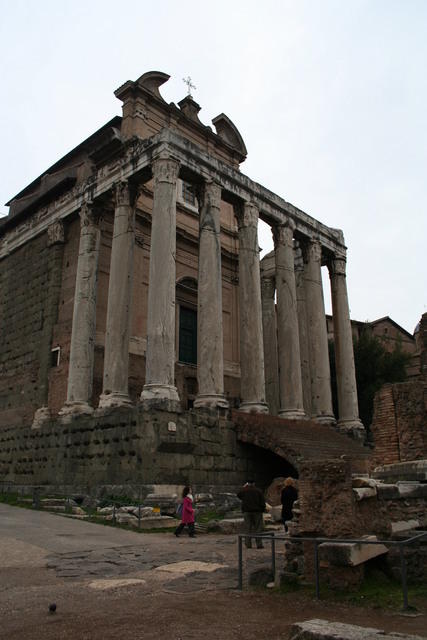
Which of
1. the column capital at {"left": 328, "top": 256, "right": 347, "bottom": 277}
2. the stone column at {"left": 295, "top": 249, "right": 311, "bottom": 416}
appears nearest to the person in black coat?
the stone column at {"left": 295, "top": 249, "right": 311, "bottom": 416}

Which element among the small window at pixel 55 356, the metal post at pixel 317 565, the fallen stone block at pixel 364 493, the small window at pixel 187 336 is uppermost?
the small window at pixel 187 336

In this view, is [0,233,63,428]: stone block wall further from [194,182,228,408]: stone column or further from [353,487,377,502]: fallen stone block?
[353,487,377,502]: fallen stone block

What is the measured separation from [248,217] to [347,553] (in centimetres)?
1822

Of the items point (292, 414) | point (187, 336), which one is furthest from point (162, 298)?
point (187, 336)

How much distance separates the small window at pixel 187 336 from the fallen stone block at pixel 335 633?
2130cm

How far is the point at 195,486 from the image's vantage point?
55.4 ft

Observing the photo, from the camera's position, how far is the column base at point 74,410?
1994cm

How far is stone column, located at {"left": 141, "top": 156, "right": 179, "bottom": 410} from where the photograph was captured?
1700cm

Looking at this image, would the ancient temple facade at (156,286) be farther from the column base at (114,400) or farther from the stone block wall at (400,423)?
the stone block wall at (400,423)

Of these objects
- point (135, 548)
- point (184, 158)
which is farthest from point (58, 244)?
point (135, 548)

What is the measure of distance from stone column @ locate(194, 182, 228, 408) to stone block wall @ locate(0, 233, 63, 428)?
288 inches

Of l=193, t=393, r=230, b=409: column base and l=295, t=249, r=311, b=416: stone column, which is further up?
l=295, t=249, r=311, b=416: stone column

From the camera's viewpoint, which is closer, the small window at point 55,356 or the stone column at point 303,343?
the small window at point 55,356

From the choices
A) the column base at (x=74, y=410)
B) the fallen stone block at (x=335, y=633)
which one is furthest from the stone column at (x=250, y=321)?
the fallen stone block at (x=335, y=633)
